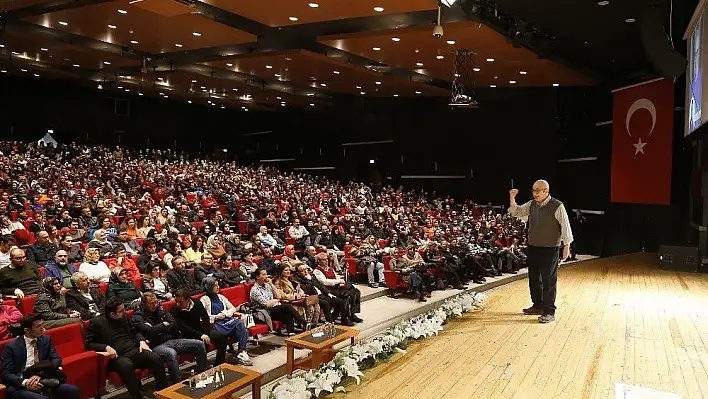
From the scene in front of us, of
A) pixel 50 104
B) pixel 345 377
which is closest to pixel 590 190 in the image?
pixel 345 377

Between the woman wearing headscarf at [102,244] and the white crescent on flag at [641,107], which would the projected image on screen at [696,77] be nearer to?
the white crescent on flag at [641,107]

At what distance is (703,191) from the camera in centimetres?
980

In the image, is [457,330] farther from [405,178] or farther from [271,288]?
[405,178]

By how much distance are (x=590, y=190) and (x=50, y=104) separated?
1758 centimetres

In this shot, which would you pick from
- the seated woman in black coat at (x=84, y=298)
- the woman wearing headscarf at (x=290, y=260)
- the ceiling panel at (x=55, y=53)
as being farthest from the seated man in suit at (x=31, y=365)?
the ceiling panel at (x=55, y=53)

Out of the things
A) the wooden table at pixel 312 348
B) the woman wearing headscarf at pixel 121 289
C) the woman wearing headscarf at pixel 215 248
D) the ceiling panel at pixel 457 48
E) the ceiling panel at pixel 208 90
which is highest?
the ceiling panel at pixel 208 90

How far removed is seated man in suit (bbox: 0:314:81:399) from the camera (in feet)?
12.3

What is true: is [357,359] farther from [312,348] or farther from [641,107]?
[641,107]

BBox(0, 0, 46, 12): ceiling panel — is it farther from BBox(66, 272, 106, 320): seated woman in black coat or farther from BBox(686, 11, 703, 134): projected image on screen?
BBox(686, 11, 703, 134): projected image on screen

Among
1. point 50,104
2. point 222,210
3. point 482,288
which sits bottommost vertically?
point 482,288

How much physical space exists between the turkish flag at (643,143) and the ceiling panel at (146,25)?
8065mm

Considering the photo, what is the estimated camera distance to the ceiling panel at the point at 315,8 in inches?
322

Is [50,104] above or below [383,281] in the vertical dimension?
above

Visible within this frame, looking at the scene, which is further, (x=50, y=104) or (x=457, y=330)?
(x=50, y=104)
